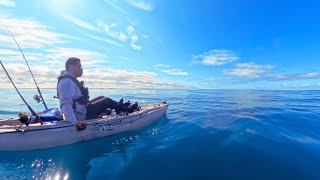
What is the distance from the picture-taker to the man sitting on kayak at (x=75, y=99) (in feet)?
20.7

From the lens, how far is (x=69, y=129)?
22.0 ft

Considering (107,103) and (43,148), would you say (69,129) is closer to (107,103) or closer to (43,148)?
(43,148)

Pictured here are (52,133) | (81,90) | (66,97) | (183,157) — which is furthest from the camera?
(81,90)

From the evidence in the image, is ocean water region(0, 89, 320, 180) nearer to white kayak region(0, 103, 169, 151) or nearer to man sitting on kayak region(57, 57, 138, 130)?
white kayak region(0, 103, 169, 151)

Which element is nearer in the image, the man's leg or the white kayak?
the white kayak

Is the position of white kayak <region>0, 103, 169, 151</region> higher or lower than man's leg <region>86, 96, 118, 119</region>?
lower

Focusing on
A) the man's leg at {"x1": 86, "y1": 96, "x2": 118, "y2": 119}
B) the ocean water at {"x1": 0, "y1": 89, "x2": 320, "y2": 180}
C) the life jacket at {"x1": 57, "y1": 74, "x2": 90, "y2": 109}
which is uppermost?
the life jacket at {"x1": 57, "y1": 74, "x2": 90, "y2": 109}

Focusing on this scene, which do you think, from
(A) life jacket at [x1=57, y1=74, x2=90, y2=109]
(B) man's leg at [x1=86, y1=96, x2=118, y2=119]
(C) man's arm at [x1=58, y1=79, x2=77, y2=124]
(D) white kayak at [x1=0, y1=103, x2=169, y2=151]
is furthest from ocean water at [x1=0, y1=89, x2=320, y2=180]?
(A) life jacket at [x1=57, y1=74, x2=90, y2=109]

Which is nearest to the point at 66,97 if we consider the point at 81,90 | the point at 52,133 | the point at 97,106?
the point at 81,90

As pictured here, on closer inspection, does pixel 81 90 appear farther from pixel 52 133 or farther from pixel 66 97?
pixel 52 133

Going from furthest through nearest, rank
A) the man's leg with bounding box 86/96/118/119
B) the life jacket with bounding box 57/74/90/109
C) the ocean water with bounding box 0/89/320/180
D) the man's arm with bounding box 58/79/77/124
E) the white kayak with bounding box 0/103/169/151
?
the man's leg with bounding box 86/96/118/119 < the life jacket with bounding box 57/74/90/109 < the man's arm with bounding box 58/79/77/124 < the white kayak with bounding box 0/103/169/151 < the ocean water with bounding box 0/89/320/180

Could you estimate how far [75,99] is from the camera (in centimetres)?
673

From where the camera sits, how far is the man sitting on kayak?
630 centimetres

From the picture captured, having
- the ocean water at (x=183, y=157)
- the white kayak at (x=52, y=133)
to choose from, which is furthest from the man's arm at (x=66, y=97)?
the ocean water at (x=183, y=157)
